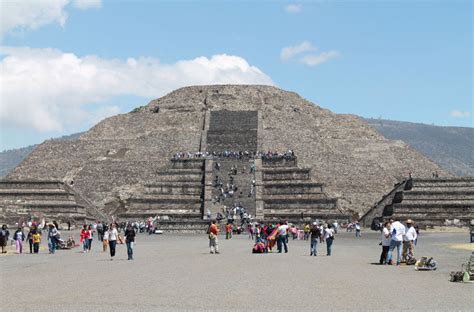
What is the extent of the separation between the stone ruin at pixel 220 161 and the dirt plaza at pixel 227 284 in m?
23.1

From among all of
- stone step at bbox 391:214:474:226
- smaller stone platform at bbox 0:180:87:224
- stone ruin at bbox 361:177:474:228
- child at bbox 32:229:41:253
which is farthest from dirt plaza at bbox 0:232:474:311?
smaller stone platform at bbox 0:180:87:224

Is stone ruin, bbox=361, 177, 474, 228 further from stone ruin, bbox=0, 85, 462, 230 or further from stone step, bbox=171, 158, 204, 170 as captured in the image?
stone step, bbox=171, 158, 204, 170

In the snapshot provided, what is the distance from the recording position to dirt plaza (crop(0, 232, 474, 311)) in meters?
11.9

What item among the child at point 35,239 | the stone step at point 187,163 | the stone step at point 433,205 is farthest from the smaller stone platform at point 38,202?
the stone step at point 433,205

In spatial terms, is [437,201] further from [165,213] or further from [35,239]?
[35,239]

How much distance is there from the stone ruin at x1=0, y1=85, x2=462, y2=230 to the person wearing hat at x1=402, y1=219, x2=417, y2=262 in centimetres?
2403

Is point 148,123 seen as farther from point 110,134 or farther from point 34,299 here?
point 34,299

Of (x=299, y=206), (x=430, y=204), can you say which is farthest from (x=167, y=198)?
(x=430, y=204)

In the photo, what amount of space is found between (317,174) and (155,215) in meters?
13.4

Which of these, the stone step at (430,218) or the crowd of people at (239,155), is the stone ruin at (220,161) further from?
the stone step at (430,218)

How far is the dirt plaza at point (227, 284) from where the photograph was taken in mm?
11898

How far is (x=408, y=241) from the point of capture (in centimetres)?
1991

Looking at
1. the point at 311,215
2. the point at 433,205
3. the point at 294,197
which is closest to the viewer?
the point at 433,205

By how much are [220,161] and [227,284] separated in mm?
39140
